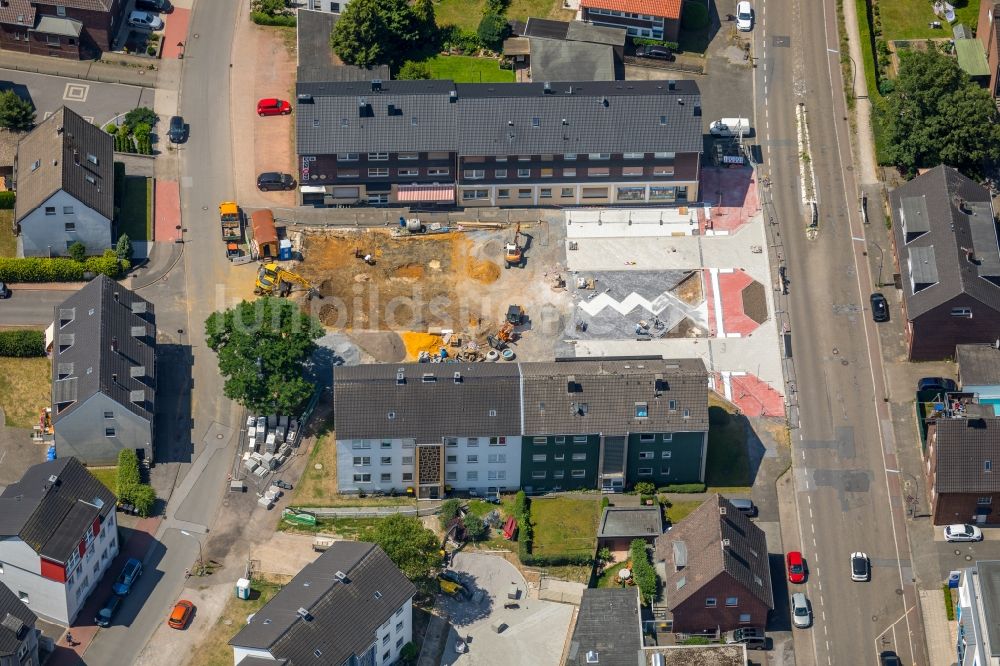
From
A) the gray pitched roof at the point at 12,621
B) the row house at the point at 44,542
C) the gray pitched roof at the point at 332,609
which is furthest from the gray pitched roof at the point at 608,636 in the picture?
the gray pitched roof at the point at 12,621

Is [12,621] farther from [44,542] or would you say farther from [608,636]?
[608,636]

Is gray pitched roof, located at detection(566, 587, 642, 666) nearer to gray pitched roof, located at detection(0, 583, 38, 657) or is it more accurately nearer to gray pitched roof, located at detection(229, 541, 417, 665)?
gray pitched roof, located at detection(229, 541, 417, 665)

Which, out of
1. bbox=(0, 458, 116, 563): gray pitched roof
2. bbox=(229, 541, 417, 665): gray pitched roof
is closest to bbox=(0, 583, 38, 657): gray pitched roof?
bbox=(0, 458, 116, 563): gray pitched roof

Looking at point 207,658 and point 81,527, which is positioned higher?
point 81,527

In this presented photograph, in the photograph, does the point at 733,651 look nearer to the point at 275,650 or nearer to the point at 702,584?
the point at 702,584

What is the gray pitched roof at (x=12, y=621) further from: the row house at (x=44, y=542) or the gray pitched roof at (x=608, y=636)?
the gray pitched roof at (x=608, y=636)

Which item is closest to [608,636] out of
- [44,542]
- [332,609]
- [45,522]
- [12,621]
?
[332,609]

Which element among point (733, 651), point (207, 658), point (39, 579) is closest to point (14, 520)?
point (39, 579)
